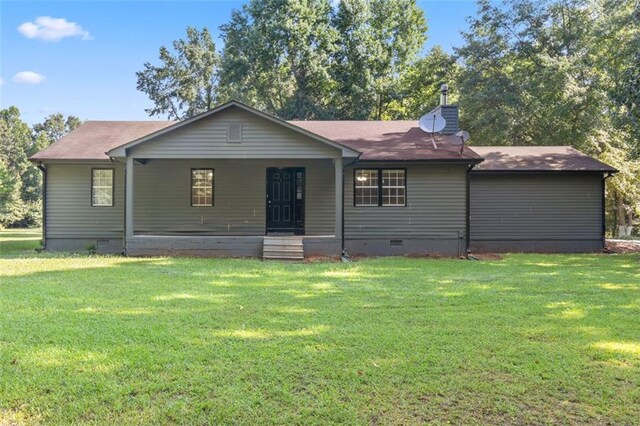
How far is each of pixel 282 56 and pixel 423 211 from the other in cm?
1833

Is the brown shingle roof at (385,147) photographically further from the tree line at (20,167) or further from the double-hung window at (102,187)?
the tree line at (20,167)

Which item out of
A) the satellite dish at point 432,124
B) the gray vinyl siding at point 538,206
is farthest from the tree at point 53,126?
the gray vinyl siding at point 538,206

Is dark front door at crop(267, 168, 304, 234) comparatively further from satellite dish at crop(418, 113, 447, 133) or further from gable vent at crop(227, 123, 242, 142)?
satellite dish at crop(418, 113, 447, 133)

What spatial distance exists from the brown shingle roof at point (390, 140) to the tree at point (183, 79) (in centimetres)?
2358

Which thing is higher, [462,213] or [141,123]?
[141,123]

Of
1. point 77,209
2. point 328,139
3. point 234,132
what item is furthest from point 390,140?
point 77,209

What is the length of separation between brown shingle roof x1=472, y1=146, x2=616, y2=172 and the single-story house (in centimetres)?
7

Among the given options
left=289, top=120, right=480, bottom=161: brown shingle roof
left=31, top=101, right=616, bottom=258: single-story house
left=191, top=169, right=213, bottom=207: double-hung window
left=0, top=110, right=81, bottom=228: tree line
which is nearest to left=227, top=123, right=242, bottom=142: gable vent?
left=31, top=101, right=616, bottom=258: single-story house

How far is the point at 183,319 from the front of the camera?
15.9ft

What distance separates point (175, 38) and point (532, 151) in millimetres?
32346

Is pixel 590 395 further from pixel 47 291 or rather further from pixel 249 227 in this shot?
pixel 249 227

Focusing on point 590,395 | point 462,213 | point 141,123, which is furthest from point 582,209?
point 141,123

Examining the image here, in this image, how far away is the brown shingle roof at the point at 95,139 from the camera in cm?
1278

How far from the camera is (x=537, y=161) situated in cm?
1455
